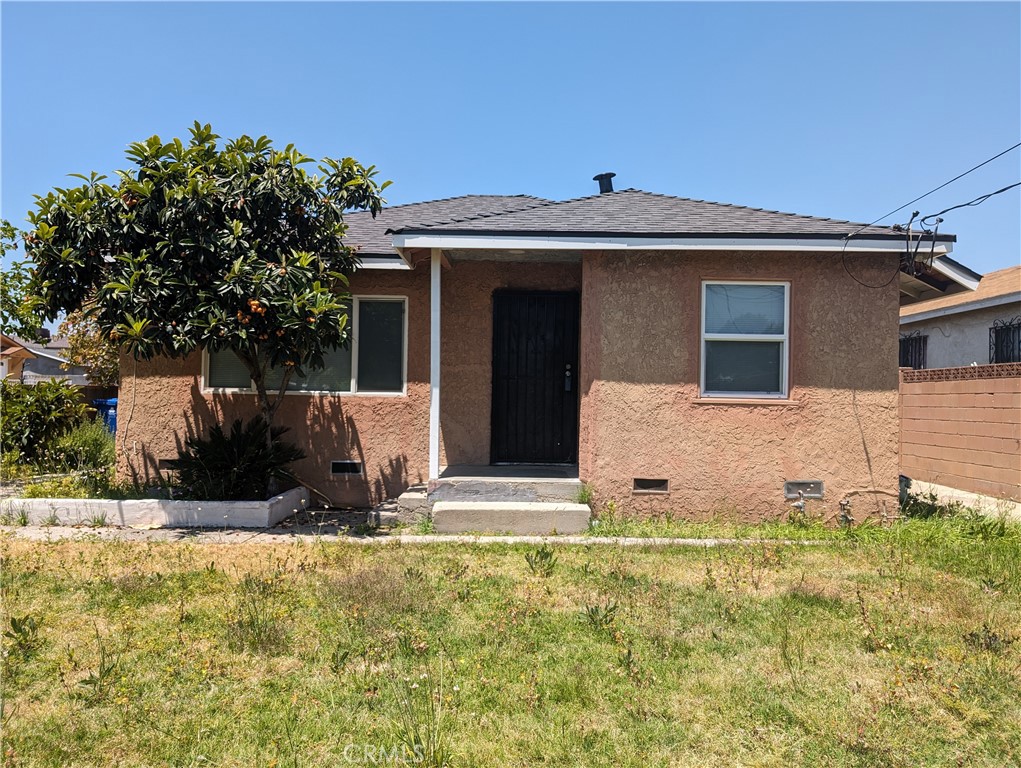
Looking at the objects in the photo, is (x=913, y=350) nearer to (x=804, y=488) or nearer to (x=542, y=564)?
(x=804, y=488)

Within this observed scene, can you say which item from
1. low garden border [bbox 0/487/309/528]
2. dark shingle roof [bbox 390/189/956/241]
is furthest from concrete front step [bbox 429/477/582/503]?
dark shingle roof [bbox 390/189/956/241]

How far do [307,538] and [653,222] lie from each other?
16.9 feet

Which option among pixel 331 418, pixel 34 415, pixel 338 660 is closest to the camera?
pixel 338 660

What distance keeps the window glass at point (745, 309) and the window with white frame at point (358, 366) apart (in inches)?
151

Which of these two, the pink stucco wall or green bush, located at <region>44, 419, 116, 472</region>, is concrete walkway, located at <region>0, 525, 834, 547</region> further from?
green bush, located at <region>44, 419, 116, 472</region>

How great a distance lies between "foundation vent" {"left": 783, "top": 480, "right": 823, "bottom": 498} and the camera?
321 inches

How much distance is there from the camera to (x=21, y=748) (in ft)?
10.5

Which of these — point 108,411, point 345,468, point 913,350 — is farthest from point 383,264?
point 913,350

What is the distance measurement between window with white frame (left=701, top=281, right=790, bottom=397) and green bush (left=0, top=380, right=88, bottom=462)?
10.3m

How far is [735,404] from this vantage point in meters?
8.17

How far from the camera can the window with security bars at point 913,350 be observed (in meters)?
16.2

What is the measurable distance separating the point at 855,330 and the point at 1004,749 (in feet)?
18.4

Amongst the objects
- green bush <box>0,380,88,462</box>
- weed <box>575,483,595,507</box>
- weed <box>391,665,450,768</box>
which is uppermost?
green bush <box>0,380,88,462</box>

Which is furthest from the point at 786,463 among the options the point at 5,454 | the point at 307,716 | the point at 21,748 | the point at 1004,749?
the point at 5,454
